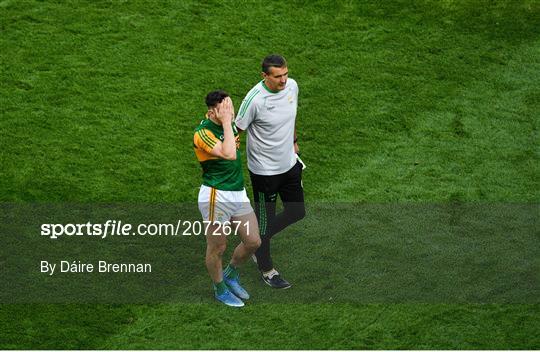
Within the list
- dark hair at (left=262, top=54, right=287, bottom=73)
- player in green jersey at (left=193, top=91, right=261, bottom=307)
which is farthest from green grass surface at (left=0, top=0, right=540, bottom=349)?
dark hair at (left=262, top=54, right=287, bottom=73)

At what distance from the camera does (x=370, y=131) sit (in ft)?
41.7

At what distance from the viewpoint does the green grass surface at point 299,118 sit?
9750 millimetres

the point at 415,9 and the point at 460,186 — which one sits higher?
the point at 415,9

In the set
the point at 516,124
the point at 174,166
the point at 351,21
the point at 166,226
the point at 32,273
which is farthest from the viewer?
the point at 351,21

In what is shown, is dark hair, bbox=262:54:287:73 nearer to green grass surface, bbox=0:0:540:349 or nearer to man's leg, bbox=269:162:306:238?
man's leg, bbox=269:162:306:238

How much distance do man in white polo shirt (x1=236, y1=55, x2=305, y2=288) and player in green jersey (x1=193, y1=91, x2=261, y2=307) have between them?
0.29m

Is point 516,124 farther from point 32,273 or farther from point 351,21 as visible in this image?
point 32,273

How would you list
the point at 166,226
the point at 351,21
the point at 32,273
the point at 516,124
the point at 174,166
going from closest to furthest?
the point at 32,273 < the point at 166,226 < the point at 174,166 < the point at 516,124 < the point at 351,21

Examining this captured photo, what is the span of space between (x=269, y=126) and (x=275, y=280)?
56.7 inches

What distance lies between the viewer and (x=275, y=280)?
10336mm

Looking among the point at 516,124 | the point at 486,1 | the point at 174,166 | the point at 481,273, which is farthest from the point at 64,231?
the point at 486,1

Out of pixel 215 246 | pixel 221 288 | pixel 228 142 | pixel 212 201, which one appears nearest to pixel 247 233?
pixel 215 246

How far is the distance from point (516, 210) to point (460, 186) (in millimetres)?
650

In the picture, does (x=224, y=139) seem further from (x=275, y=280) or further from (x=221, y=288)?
(x=275, y=280)
